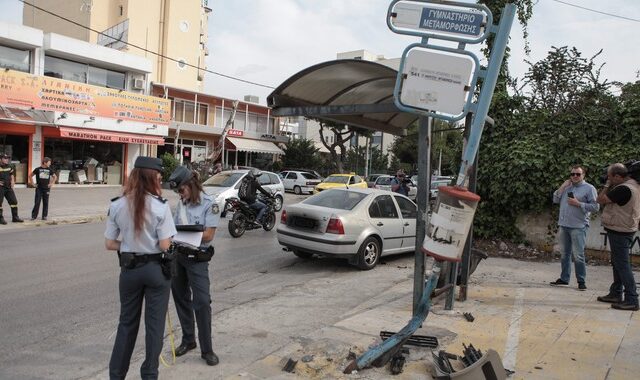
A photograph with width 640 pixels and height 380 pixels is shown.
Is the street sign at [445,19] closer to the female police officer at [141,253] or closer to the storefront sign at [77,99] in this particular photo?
the female police officer at [141,253]

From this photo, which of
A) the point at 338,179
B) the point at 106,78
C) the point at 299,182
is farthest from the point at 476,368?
the point at 106,78

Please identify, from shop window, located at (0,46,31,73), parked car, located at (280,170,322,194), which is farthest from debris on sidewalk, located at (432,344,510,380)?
parked car, located at (280,170,322,194)

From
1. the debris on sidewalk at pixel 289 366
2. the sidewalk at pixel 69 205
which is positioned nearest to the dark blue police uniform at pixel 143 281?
the debris on sidewalk at pixel 289 366

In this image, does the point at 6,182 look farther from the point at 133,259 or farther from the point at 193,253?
the point at 133,259

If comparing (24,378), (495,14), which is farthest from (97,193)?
(24,378)

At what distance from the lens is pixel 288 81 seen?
5.77 m

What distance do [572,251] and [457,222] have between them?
405cm

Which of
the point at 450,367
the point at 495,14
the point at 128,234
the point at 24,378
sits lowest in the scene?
the point at 24,378

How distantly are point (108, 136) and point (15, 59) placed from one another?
5103 mm

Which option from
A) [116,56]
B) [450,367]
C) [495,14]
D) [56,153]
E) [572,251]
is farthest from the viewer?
[116,56]

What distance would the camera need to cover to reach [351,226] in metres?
8.26

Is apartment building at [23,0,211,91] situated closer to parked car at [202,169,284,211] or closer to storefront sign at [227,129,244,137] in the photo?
storefront sign at [227,129,244,137]

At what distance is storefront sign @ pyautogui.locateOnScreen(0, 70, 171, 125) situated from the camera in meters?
20.4

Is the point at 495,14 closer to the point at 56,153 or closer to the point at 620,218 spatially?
the point at 620,218
